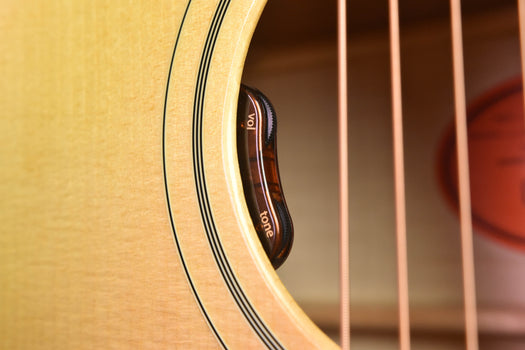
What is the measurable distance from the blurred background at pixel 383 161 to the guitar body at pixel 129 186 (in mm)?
502

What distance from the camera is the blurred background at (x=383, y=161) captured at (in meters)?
1.07

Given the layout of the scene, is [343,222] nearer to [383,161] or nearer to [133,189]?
[133,189]

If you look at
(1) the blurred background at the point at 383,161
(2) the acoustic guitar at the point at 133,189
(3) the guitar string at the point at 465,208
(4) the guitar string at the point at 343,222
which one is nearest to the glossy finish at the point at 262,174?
(2) the acoustic guitar at the point at 133,189

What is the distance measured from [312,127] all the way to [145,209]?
730mm

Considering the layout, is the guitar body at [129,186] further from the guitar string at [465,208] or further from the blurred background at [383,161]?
the blurred background at [383,161]

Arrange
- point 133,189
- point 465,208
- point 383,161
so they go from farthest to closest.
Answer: point 383,161 < point 133,189 < point 465,208

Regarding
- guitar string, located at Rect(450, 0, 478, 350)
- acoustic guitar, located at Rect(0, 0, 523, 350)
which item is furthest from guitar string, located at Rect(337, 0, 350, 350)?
guitar string, located at Rect(450, 0, 478, 350)

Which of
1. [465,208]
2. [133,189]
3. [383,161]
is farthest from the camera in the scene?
[383,161]

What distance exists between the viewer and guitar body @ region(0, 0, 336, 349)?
1.79ft

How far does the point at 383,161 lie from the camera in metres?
1.20

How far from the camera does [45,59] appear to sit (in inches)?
28.9

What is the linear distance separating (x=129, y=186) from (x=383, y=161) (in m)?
0.74

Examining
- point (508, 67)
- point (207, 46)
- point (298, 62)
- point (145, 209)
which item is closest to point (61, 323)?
point (145, 209)

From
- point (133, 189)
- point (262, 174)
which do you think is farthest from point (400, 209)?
point (133, 189)
